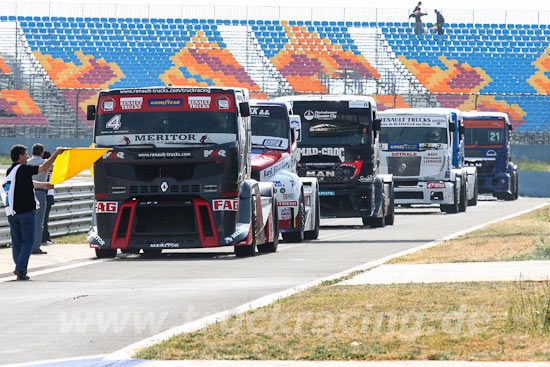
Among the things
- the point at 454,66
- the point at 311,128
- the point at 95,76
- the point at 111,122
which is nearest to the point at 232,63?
the point at 95,76

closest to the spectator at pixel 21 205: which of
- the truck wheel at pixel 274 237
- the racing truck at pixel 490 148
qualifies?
the truck wheel at pixel 274 237

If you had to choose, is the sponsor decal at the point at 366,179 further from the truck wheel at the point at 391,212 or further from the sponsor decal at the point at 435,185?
the sponsor decal at the point at 435,185

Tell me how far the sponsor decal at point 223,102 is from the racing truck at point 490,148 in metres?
27.6

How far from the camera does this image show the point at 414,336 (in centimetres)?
888

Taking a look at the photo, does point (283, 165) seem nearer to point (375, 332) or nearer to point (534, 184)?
point (375, 332)

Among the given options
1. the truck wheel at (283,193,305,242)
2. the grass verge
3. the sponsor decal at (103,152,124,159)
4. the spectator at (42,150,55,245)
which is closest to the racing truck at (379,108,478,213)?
the truck wheel at (283,193,305,242)

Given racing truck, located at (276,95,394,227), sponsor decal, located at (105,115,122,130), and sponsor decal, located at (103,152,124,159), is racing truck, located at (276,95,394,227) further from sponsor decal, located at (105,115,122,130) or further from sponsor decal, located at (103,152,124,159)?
sponsor decal, located at (103,152,124,159)

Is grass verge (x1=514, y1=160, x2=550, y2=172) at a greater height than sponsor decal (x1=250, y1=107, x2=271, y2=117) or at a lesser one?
lesser

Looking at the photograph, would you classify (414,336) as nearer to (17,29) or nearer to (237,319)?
(237,319)

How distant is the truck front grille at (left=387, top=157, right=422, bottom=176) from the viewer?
35.1 m

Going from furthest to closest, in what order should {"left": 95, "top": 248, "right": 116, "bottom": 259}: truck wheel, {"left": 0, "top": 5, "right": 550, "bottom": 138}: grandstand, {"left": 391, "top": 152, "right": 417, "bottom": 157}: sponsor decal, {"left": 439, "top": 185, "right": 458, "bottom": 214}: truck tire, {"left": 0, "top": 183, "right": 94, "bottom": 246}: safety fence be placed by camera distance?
{"left": 0, "top": 5, "right": 550, "bottom": 138}: grandstand, {"left": 439, "top": 185, "right": 458, "bottom": 214}: truck tire, {"left": 391, "top": 152, "right": 417, "bottom": 157}: sponsor decal, {"left": 0, "top": 183, "right": 94, "bottom": 246}: safety fence, {"left": 95, "top": 248, "right": 116, "bottom": 259}: truck wheel

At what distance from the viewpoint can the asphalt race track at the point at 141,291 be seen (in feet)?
31.1

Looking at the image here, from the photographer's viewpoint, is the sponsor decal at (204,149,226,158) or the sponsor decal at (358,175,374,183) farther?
the sponsor decal at (358,175,374,183)

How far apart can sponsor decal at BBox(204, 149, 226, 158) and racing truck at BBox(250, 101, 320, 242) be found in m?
3.81
